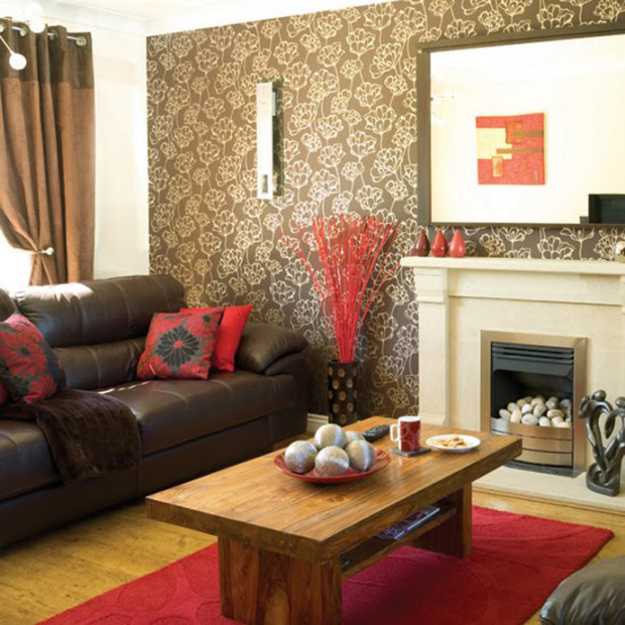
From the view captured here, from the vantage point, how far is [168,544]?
3.97 metres

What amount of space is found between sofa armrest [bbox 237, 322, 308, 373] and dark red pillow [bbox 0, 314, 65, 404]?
1.08 m

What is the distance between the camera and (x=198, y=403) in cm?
461

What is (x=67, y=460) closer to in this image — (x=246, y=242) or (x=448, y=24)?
(x=246, y=242)

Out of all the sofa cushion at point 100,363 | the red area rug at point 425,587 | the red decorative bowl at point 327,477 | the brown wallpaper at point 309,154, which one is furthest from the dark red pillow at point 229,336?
the red decorative bowl at point 327,477

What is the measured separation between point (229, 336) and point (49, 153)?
1.42 metres

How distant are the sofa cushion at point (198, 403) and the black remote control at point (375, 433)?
1.01 meters

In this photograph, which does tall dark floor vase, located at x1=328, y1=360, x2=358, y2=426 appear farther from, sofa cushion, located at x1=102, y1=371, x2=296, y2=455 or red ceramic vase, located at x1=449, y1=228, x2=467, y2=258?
red ceramic vase, located at x1=449, y1=228, x2=467, y2=258

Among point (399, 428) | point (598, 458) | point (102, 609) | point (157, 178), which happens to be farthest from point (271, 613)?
point (157, 178)

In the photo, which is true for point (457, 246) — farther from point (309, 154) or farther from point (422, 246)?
point (309, 154)

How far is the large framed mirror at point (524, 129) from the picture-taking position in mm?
4527

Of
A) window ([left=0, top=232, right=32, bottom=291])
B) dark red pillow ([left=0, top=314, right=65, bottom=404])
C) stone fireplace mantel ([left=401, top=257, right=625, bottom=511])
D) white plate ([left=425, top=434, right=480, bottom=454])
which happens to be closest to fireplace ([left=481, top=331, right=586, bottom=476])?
stone fireplace mantel ([left=401, top=257, right=625, bottom=511])

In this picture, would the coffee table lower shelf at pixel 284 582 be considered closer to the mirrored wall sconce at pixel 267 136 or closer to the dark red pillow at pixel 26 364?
the dark red pillow at pixel 26 364

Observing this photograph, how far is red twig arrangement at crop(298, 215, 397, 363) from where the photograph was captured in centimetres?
523

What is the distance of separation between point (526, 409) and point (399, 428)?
1491 millimetres
